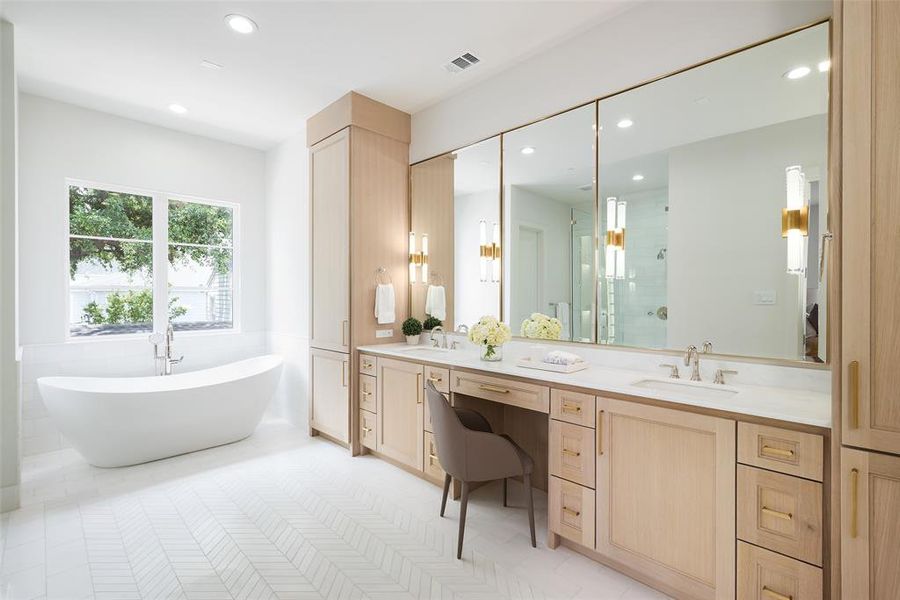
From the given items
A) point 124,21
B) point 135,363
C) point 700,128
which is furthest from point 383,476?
point 124,21

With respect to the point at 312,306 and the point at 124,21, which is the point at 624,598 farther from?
the point at 124,21

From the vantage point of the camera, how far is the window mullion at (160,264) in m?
3.96

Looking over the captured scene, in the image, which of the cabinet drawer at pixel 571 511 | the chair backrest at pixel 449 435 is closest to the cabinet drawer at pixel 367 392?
the chair backrest at pixel 449 435

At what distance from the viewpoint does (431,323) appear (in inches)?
139

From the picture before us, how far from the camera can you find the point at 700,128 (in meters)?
2.10

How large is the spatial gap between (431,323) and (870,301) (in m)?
2.71

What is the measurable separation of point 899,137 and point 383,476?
3086 millimetres

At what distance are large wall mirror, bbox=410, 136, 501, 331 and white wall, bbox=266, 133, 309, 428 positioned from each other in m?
1.23

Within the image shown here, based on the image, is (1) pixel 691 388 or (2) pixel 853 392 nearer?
(2) pixel 853 392

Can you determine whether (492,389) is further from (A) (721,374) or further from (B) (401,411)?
(A) (721,374)

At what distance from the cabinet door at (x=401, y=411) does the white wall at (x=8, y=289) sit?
2214 millimetres

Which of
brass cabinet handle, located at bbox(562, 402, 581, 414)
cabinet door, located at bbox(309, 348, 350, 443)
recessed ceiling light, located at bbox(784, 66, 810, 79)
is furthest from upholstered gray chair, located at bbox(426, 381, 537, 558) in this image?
recessed ceiling light, located at bbox(784, 66, 810, 79)

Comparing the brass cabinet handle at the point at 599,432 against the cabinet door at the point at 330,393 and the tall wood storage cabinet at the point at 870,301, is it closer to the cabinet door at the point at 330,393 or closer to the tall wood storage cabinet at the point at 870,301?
the tall wood storage cabinet at the point at 870,301

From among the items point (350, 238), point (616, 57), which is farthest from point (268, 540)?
point (616, 57)
